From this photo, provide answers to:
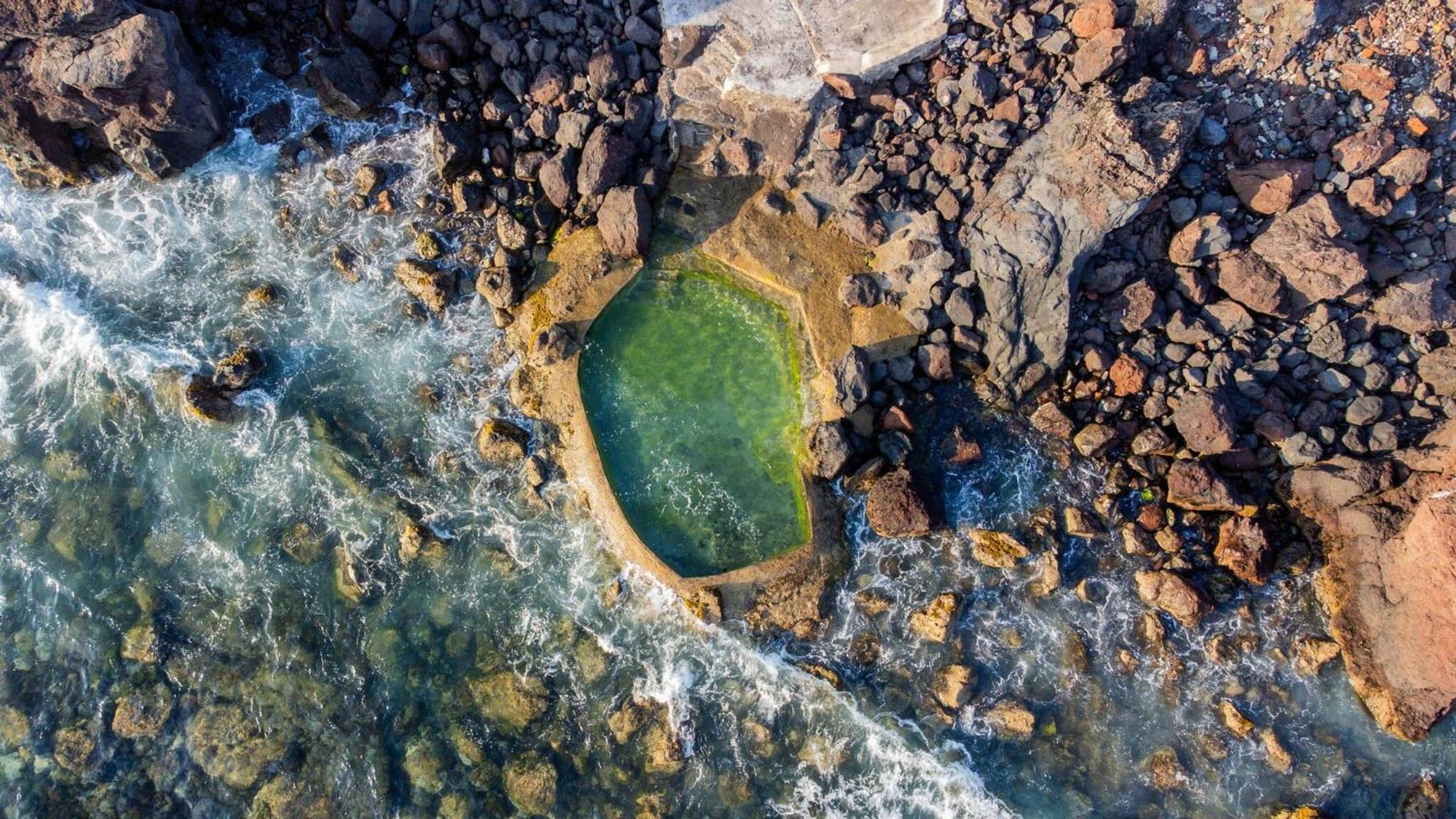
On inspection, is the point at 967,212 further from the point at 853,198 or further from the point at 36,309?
the point at 36,309

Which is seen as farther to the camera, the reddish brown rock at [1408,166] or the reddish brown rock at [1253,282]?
the reddish brown rock at [1253,282]

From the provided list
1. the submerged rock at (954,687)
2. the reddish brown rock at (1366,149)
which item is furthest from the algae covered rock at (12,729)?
the reddish brown rock at (1366,149)

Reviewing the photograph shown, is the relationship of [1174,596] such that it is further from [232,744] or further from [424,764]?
[232,744]

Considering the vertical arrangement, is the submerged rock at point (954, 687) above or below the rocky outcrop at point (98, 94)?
below

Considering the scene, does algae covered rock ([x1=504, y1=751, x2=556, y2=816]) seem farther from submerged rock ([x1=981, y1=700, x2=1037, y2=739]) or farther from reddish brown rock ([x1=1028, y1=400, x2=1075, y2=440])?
reddish brown rock ([x1=1028, y1=400, x2=1075, y2=440])

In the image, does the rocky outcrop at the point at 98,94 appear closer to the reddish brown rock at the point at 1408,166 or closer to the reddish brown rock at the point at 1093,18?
the reddish brown rock at the point at 1093,18

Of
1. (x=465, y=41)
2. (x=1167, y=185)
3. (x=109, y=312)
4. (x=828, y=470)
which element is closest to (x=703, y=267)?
(x=828, y=470)

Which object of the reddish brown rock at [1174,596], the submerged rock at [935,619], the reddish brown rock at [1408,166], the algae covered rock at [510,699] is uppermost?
the reddish brown rock at [1408,166]

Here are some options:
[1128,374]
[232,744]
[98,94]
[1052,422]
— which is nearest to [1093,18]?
[1128,374]
